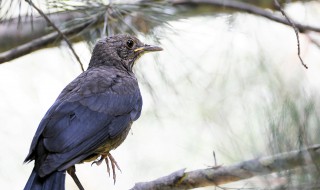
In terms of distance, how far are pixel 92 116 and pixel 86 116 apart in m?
0.05

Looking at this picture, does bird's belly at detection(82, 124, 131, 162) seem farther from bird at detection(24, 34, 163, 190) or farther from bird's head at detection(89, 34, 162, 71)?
bird's head at detection(89, 34, 162, 71)

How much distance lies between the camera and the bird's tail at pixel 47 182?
3.68 metres

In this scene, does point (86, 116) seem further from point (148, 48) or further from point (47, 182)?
point (148, 48)

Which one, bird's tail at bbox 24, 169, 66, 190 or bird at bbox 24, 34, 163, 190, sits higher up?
bird at bbox 24, 34, 163, 190

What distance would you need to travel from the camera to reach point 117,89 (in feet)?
14.6

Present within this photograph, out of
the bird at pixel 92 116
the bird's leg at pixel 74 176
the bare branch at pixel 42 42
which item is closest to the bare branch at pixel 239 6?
the bird at pixel 92 116

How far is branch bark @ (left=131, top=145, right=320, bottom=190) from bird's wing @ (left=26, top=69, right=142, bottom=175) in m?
0.48

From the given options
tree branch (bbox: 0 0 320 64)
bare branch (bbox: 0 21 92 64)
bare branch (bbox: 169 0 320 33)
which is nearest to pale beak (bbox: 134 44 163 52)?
tree branch (bbox: 0 0 320 64)

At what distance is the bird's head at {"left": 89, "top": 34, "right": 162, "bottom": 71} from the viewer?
4848 mm

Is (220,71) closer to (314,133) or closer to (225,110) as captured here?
(225,110)

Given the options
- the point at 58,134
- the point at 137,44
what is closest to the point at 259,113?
the point at 58,134

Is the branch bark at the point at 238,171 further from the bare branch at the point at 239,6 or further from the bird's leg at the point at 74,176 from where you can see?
the bare branch at the point at 239,6

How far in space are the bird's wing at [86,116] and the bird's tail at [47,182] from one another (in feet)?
0.22

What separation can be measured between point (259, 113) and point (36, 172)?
4.75 ft
